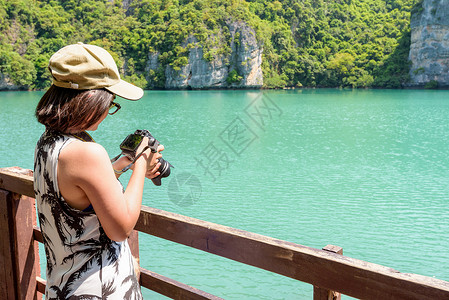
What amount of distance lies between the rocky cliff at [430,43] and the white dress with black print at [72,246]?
2200 inches

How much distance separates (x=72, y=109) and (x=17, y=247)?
3.22ft

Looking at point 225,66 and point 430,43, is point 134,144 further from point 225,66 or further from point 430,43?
point 225,66

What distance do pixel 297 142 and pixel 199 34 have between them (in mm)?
47198

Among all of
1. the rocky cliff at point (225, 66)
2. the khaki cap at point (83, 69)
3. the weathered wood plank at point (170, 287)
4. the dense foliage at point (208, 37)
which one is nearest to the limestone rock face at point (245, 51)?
the rocky cliff at point (225, 66)

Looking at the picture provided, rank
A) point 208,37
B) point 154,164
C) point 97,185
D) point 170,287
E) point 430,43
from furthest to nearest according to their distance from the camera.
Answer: point 208,37, point 430,43, point 170,287, point 154,164, point 97,185

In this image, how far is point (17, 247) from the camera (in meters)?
1.75

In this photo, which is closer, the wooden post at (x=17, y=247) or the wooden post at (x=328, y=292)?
the wooden post at (x=328, y=292)

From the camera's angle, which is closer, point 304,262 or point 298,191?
point 304,262

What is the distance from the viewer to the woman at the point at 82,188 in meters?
0.97

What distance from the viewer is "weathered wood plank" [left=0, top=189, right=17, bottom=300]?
5.66 feet

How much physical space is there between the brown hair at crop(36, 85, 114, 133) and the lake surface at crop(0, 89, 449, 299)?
4156 mm

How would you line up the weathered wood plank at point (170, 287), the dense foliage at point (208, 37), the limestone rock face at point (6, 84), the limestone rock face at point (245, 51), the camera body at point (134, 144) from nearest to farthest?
the camera body at point (134, 144)
the weathered wood plank at point (170, 287)
the limestone rock face at point (6, 84)
the dense foliage at point (208, 37)
the limestone rock face at point (245, 51)

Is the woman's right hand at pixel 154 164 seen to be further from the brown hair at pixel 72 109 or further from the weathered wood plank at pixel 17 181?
the weathered wood plank at pixel 17 181

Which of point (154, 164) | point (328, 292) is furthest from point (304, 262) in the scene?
point (154, 164)
